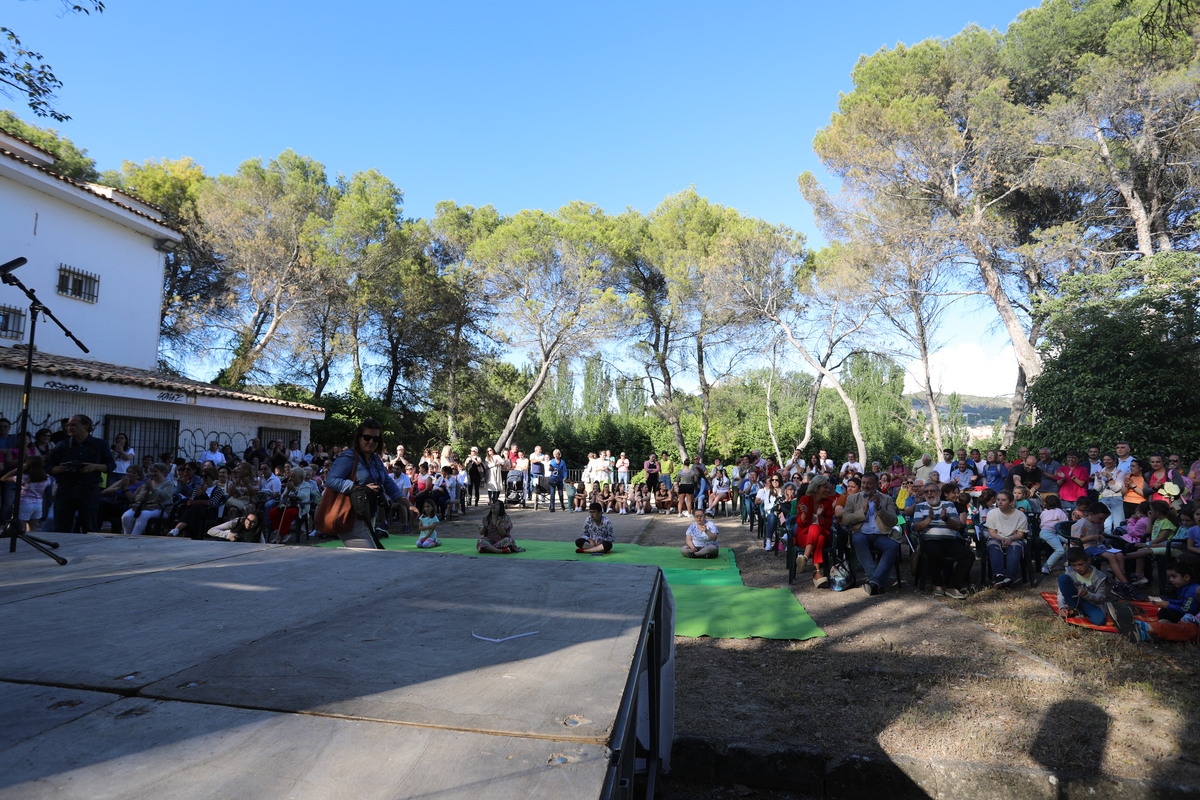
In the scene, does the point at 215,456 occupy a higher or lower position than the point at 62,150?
lower

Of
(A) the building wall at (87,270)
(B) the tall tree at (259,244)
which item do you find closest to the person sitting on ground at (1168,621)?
(A) the building wall at (87,270)

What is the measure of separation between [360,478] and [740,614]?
Result: 346 cm

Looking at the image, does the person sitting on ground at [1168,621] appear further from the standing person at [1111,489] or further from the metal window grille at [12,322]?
the metal window grille at [12,322]

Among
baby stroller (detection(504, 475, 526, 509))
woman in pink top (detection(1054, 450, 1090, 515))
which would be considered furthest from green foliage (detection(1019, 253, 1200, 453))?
baby stroller (detection(504, 475, 526, 509))

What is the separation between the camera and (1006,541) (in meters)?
6.78

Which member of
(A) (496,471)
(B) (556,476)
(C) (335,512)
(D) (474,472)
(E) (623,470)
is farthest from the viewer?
(E) (623,470)

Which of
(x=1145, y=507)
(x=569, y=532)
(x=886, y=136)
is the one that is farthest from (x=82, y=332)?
(x=886, y=136)

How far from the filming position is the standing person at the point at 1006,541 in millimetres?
6676

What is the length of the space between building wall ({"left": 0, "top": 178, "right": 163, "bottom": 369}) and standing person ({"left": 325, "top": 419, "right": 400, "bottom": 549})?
12.2 meters

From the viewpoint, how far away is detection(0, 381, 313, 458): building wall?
1062cm

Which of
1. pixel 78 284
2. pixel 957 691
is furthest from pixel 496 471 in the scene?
pixel 957 691

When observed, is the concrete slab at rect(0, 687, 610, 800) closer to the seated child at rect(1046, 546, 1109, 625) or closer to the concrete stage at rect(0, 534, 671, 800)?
the concrete stage at rect(0, 534, 671, 800)

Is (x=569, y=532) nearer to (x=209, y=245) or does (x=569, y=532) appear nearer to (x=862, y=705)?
(x=862, y=705)

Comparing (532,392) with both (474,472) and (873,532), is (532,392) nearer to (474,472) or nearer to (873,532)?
(474,472)
